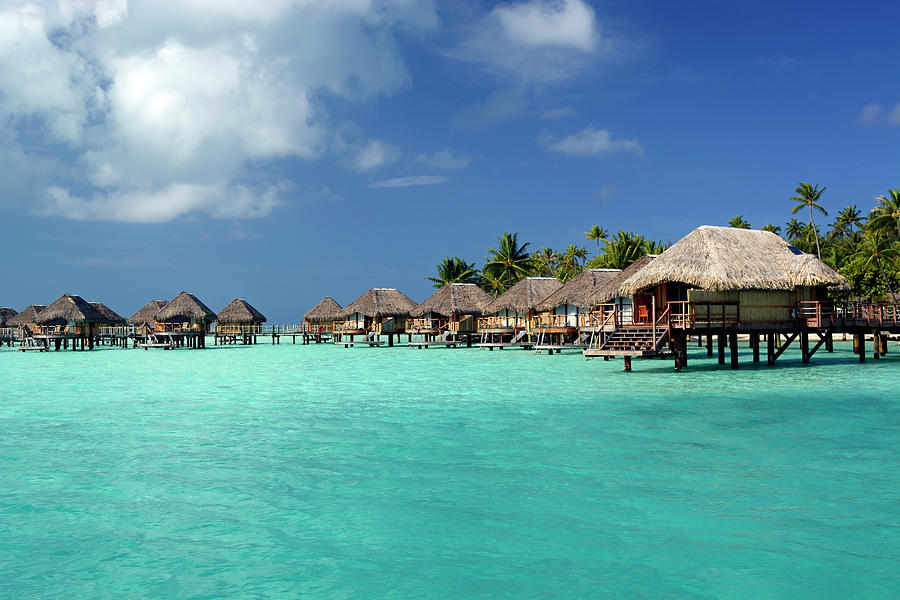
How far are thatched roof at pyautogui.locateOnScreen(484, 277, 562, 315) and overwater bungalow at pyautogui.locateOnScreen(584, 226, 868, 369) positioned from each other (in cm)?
1518

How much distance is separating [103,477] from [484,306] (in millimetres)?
38495

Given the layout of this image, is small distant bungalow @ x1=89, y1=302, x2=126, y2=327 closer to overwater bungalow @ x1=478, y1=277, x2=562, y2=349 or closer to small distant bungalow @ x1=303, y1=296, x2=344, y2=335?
small distant bungalow @ x1=303, y1=296, x2=344, y2=335

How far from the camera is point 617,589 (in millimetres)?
5406

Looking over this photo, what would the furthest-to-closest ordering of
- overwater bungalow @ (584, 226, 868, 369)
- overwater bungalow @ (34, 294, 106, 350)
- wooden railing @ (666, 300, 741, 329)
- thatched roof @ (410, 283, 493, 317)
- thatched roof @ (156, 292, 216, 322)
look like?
thatched roof @ (156, 292, 216, 322) < overwater bungalow @ (34, 294, 106, 350) < thatched roof @ (410, 283, 493, 317) < overwater bungalow @ (584, 226, 868, 369) < wooden railing @ (666, 300, 741, 329)

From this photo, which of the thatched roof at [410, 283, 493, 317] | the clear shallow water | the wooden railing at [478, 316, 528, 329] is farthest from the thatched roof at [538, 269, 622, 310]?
the clear shallow water

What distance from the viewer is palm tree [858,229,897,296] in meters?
40.5

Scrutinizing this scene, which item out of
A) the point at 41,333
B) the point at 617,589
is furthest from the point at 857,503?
the point at 41,333

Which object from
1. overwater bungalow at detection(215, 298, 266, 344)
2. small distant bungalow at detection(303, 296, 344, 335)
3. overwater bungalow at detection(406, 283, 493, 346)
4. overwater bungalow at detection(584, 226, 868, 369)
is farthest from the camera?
overwater bungalow at detection(215, 298, 266, 344)

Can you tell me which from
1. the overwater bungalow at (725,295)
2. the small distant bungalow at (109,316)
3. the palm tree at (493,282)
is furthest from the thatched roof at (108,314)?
the overwater bungalow at (725,295)

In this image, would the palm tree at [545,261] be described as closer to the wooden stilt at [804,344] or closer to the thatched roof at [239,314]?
the thatched roof at [239,314]

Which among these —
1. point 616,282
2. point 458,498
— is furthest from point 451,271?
point 458,498

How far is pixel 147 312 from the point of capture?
58469 millimetres

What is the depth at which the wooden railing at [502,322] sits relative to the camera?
137 feet

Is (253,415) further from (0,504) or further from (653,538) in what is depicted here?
(653,538)
